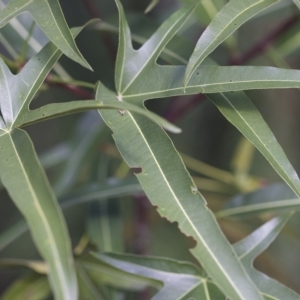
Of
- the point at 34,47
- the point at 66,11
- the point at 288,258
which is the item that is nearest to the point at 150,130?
the point at 34,47

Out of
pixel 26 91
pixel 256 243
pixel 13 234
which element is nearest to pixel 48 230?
pixel 26 91

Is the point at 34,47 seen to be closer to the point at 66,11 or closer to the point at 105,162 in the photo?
the point at 105,162

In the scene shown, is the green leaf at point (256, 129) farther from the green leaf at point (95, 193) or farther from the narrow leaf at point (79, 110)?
the green leaf at point (95, 193)

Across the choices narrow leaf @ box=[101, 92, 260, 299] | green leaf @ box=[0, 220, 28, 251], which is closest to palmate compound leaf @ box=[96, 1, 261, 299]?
narrow leaf @ box=[101, 92, 260, 299]

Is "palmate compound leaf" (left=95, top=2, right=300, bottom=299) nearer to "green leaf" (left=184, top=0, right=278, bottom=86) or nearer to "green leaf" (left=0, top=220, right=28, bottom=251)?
"green leaf" (left=184, top=0, right=278, bottom=86)

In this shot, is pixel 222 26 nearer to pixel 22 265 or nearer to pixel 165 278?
pixel 165 278

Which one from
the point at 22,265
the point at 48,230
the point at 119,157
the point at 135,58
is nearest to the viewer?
the point at 48,230

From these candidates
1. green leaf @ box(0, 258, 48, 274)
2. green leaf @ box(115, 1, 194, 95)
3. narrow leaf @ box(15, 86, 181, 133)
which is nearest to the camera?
narrow leaf @ box(15, 86, 181, 133)
